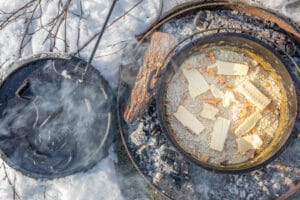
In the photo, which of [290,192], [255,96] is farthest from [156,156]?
[290,192]

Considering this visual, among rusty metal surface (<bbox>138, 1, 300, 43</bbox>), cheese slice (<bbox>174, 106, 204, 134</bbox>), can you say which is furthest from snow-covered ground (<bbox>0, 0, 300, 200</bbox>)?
cheese slice (<bbox>174, 106, 204, 134</bbox>)

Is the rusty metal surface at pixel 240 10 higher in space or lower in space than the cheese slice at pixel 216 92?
higher

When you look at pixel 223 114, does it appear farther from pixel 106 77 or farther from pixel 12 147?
pixel 12 147

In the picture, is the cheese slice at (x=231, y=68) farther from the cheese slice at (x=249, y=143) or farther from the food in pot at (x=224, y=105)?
the cheese slice at (x=249, y=143)

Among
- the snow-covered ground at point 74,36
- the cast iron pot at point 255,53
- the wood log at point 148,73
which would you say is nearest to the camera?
the cast iron pot at point 255,53

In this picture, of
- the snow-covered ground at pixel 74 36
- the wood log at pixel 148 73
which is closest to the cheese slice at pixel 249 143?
the wood log at pixel 148 73
